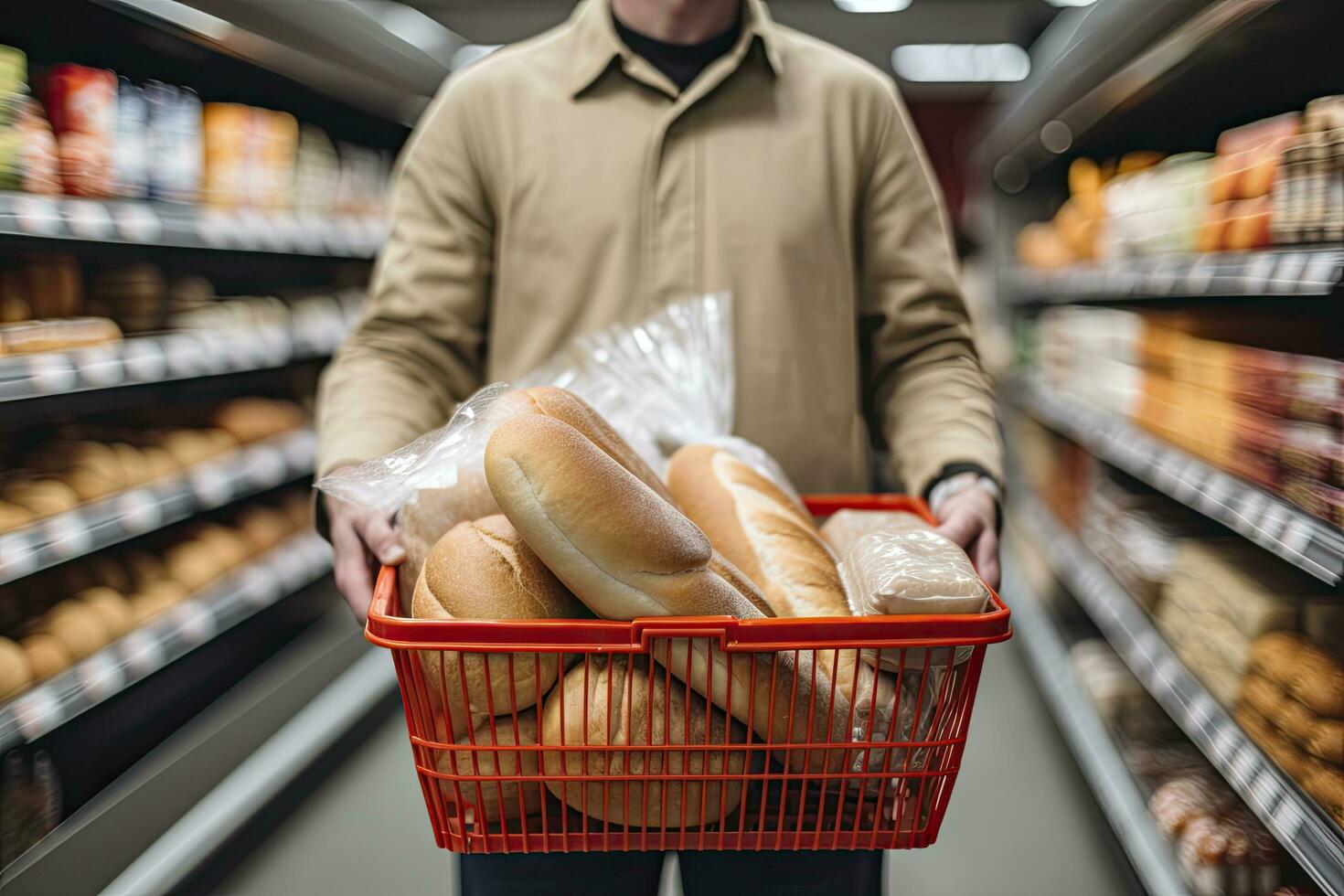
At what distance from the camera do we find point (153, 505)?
105 inches

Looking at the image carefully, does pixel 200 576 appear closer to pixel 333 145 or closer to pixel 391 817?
pixel 391 817

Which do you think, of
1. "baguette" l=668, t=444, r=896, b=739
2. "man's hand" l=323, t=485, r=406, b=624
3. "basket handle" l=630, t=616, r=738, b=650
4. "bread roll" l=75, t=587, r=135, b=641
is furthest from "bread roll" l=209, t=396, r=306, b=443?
"basket handle" l=630, t=616, r=738, b=650

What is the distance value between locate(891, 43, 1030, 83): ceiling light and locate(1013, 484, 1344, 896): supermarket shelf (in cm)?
483

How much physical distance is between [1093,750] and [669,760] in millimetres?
2457

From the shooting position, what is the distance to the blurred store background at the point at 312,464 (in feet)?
6.77

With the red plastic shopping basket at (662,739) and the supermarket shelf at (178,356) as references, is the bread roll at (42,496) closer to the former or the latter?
the supermarket shelf at (178,356)

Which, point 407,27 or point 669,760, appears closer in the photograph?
point 669,760

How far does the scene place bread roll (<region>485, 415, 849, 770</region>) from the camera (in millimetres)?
829

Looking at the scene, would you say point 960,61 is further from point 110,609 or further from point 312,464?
point 110,609

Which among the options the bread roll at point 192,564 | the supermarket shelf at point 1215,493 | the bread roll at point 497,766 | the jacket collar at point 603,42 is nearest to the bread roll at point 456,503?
the bread roll at point 497,766

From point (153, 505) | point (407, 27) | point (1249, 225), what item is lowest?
point (153, 505)

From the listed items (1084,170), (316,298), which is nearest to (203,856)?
(316,298)

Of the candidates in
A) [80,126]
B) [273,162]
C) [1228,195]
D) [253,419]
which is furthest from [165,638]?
[1228,195]

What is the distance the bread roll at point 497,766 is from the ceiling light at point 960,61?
7101 millimetres
